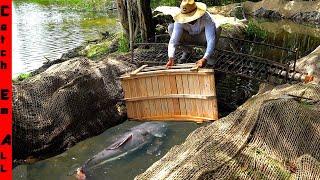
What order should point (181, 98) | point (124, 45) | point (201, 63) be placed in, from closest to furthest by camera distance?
point (201, 63) < point (181, 98) < point (124, 45)

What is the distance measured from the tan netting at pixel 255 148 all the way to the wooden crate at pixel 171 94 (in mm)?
2063

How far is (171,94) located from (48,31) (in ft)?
47.0

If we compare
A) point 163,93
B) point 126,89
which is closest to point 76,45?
point 126,89

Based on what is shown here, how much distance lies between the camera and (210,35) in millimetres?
8406

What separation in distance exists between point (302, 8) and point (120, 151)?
21.0m

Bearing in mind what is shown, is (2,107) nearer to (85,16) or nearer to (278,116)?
(278,116)

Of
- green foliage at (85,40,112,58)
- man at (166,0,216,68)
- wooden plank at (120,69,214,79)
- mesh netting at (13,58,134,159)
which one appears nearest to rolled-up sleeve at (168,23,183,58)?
man at (166,0,216,68)

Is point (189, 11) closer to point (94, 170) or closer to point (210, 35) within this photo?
point (210, 35)

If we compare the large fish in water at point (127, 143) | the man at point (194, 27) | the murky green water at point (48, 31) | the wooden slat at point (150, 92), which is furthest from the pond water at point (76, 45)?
the man at point (194, 27)

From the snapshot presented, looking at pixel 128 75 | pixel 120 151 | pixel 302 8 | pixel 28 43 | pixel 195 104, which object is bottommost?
pixel 120 151

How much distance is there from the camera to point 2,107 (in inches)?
62.5

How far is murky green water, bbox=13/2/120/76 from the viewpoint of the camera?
15.7 m

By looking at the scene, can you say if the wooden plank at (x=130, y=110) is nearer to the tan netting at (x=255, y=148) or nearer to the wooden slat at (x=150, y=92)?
the wooden slat at (x=150, y=92)

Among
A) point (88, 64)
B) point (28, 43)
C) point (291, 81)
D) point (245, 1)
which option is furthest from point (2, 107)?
point (245, 1)
